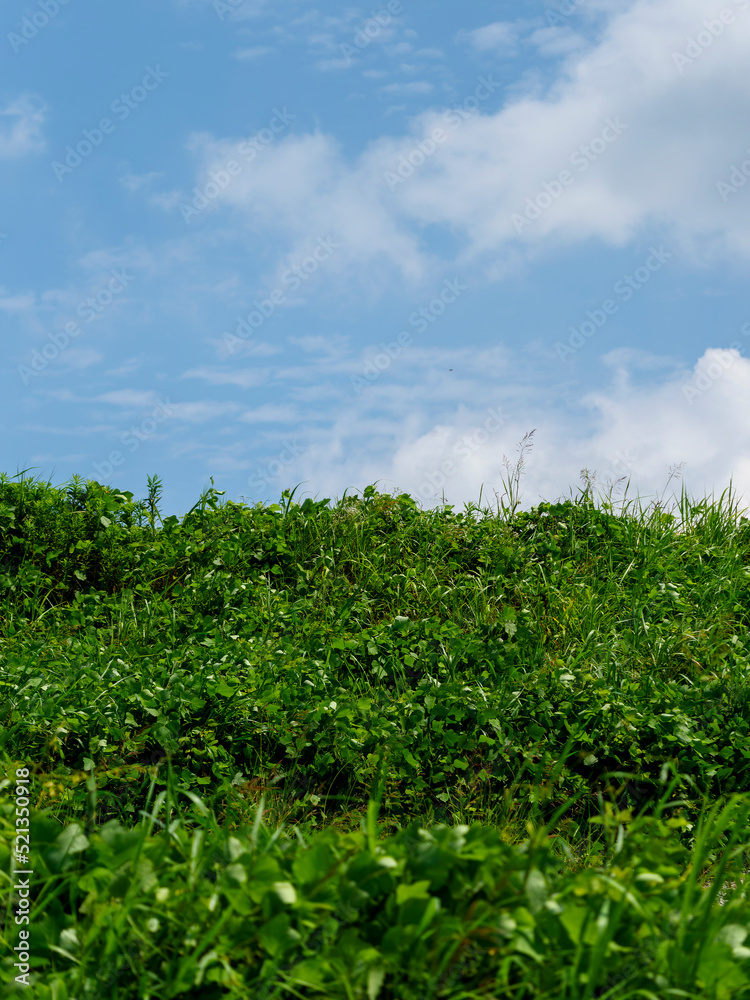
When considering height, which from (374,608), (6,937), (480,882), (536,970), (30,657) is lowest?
(6,937)

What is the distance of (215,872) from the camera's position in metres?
2.27

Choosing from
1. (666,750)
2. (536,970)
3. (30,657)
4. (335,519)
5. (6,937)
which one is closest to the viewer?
(536,970)

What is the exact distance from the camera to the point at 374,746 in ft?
16.1

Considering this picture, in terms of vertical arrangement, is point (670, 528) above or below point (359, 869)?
above

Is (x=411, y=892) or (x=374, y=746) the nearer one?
(x=411, y=892)

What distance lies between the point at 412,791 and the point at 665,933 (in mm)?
2801

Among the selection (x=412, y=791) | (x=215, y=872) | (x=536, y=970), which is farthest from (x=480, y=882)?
(x=412, y=791)

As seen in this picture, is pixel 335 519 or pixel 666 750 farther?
pixel 335 519

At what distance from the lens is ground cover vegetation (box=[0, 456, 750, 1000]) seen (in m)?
1.98

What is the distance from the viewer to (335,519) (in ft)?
26.9

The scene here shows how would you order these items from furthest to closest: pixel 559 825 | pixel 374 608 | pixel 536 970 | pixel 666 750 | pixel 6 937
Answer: pixel 374 608 < pixel 666 750 < pixel 559 825 < pixel 6 937 < pixel 536 970

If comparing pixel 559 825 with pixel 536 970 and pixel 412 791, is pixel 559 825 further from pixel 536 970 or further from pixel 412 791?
pixel 536 970

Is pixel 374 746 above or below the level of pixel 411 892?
above

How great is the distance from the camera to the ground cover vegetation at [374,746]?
1.98 metres
